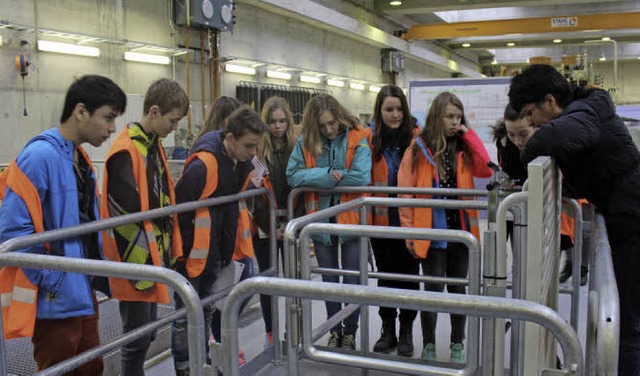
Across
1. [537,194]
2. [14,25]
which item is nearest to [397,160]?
[537,194]

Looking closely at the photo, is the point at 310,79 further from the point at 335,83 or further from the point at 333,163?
the point at 333,163

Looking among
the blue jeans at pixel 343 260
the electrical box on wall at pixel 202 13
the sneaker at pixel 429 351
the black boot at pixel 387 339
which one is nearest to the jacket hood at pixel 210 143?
the blue jeans at pixel 343 260

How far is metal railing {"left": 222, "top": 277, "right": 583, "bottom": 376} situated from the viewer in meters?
1.10

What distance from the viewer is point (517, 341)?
1.99 metres

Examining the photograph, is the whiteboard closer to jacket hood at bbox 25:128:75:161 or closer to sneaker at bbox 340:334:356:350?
sneaker at bbox 340:334:356:350

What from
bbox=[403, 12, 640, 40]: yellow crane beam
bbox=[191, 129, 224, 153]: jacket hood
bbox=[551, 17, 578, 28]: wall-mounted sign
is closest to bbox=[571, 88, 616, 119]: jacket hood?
bbox=[191, 129, 224, 153]: jacket hood

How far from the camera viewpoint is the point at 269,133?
11.1ft

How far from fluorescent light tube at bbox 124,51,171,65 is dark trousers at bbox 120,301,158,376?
4.93 meters

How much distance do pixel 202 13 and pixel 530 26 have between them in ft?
30.4

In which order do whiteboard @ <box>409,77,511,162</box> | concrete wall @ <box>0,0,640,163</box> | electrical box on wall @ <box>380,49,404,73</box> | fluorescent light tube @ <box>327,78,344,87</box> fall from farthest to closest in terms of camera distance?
electrical box on wall @ <box>380,49,404,73</box>
fluorescent light tube @ <box>327,78,344,87</box>
whiteboard @ <box>409,77,511,162</box>
concrete wall @ <box>0,0,640,163</box>

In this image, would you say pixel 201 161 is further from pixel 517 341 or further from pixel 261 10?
pixel 261 10

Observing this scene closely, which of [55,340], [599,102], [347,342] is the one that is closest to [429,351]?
[347,342]

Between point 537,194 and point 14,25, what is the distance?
523 cm

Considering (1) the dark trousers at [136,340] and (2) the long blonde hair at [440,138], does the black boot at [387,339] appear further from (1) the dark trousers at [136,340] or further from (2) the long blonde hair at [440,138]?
(1) the dark trousers at [136,340]
